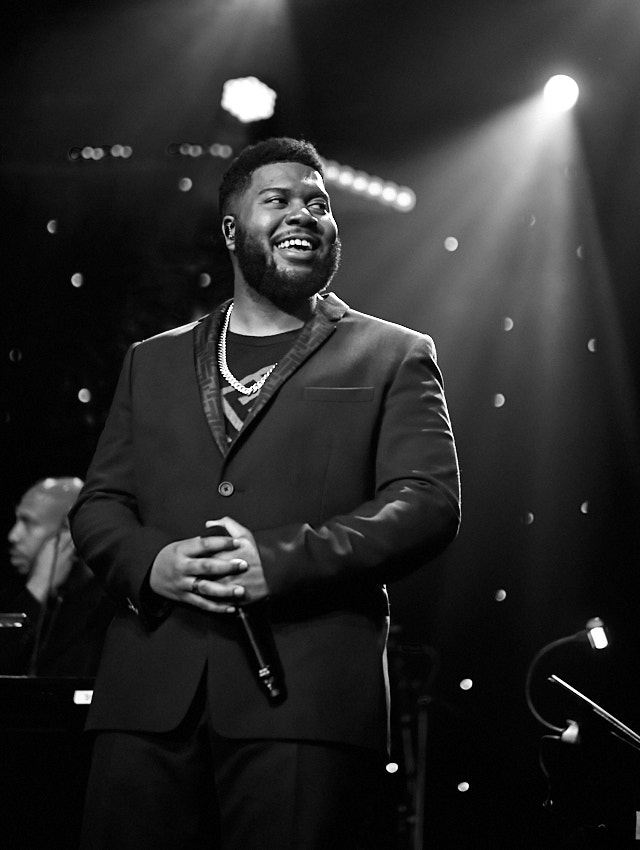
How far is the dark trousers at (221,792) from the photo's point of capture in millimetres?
1797

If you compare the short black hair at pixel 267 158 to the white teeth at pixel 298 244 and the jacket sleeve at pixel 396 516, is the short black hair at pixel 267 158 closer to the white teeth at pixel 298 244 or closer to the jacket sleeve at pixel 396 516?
the white teeth at pixel 298 244

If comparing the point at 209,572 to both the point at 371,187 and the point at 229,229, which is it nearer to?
the point at 229,229

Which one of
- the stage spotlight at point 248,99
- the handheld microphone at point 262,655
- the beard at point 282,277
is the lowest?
the handheld microphone at point 262,655

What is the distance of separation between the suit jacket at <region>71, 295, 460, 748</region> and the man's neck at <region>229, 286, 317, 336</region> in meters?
0.09

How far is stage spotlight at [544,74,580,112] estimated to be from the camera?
526 cm

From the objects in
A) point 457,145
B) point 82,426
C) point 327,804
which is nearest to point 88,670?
point 82,426

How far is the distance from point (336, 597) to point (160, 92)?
397 centimetres

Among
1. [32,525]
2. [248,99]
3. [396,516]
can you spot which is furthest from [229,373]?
[248,99]

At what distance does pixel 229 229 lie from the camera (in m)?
2.51

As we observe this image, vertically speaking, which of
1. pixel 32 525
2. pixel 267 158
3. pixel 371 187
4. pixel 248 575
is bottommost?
pixel 248 575

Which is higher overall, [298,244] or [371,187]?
[371,187]

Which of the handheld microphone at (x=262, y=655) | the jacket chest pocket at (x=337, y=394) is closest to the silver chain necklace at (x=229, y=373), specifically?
the jacket chest pocket at (x=337, y=394)

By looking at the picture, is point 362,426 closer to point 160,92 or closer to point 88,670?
point 88,670

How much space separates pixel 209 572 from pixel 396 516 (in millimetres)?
342
